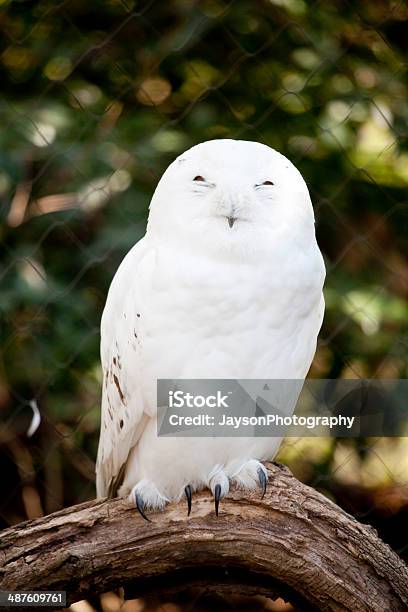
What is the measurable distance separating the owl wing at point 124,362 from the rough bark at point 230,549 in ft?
0.34

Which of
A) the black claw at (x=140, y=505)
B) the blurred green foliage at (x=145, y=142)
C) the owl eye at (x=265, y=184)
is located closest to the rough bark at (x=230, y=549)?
the black claw at (x=140, y=505)

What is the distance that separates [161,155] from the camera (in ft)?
6.16

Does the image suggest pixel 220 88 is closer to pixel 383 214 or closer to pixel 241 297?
pixel 383 214

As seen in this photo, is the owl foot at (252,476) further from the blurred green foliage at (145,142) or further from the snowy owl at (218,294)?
the blurred green foliage at (145,142)

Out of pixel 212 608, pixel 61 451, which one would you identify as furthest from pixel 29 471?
pixel 212 608

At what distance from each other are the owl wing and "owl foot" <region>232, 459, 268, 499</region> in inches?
5.7

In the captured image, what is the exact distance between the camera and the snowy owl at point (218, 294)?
1249 mm

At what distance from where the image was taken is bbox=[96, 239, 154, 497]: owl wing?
130 cm

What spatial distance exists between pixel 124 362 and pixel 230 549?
0.87 ft

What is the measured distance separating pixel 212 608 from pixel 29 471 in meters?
0.46

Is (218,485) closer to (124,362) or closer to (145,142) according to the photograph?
(124,362)

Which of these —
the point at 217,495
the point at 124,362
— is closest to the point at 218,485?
the point at 217,495

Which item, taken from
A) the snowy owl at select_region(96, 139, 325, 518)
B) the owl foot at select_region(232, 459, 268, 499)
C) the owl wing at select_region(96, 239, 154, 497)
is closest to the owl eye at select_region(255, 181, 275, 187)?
the snowy owl at select_region(96, 139, 325, 518)

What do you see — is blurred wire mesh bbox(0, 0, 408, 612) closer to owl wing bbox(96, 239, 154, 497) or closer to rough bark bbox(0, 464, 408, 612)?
owl wing bbox(96, 239, 154, 497)
